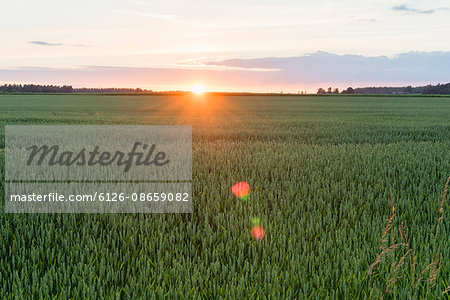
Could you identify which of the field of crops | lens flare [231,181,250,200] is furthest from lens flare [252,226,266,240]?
lens flare [231,181,250,200]

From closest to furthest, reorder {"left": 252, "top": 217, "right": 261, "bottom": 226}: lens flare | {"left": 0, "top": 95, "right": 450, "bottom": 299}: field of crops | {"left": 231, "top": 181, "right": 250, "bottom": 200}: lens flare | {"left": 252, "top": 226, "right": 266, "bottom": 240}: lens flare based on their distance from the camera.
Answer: {"left": 0, "top": 95, "right": 450, "bottom": 299}: field of crops, {"left": 252, "top": 226, "right": 266, "bottom": 240}: lens flare, {"left": 252, "top": 217, "right": 261, "bottom": 226}: lens flare, {"left": 231, "top": 181, "right": 250, "bottom": 200}: lens flare

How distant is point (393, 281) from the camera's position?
2521mm

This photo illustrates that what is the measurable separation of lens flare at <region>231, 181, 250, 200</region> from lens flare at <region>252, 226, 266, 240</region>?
923mm

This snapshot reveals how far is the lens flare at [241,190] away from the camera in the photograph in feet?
15.0

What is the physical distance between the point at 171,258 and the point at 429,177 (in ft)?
14.6

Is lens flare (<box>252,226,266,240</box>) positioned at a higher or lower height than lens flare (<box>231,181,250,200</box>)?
lower

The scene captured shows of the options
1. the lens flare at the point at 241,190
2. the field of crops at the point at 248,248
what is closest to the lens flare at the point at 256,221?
the field of crops at the point at 248,248

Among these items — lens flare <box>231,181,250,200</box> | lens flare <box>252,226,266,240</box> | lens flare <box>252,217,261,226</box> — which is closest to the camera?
lens flare <box>252,226,266,240</box>

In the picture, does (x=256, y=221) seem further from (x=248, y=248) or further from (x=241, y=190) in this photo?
(x=241, y=190)

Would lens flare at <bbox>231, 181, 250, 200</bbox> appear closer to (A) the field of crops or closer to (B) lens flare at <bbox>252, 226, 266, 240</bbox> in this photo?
(A) the field of crops

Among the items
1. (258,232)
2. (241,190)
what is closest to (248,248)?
(258,232)

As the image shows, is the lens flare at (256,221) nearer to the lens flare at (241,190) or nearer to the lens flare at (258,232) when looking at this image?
the lens flare at (258,232)

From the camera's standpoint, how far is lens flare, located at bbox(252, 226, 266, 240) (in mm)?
3369

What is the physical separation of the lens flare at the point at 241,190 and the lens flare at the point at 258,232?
0.92m
